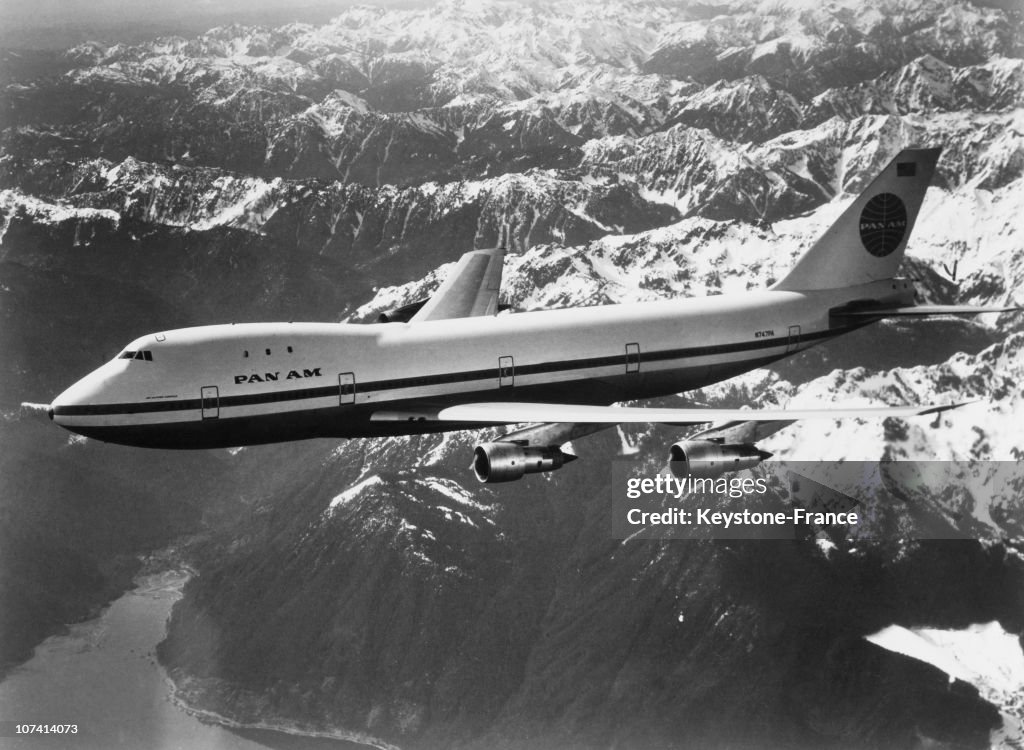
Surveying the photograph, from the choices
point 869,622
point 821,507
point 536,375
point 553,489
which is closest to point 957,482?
point 821,507

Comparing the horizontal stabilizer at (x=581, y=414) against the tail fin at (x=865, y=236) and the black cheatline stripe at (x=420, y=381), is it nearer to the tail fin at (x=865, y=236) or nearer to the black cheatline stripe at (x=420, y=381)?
the black cheatline stripe at (x=420, y=381)

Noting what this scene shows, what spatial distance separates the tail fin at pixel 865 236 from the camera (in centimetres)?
5600

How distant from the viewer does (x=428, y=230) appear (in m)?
196

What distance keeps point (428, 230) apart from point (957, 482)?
11931 centimetres

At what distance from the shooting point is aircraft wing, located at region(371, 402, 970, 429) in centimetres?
4053

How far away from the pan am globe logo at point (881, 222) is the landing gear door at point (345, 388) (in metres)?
32.3

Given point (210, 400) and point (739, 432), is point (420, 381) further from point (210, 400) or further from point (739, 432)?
point (739, 432)

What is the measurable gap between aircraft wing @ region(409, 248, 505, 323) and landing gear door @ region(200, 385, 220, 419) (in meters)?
15.5

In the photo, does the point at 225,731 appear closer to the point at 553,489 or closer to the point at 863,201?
the point at 553,489

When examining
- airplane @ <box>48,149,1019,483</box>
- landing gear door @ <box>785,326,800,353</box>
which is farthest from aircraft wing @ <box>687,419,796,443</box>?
landing gear door @ <box>785,326,800,353</box>

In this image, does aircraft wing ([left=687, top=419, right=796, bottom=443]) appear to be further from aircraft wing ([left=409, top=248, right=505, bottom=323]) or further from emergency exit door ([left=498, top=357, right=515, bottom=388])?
aircraft wing ([left=409, top=248, right=505, bottom=323])

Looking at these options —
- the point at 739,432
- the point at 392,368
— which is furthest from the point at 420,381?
the point at 739,432

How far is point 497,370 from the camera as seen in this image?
45.1 metres

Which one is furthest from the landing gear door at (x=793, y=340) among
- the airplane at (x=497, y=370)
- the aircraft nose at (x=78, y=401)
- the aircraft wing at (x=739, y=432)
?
the aircraft nose at (x=78, y=401)
